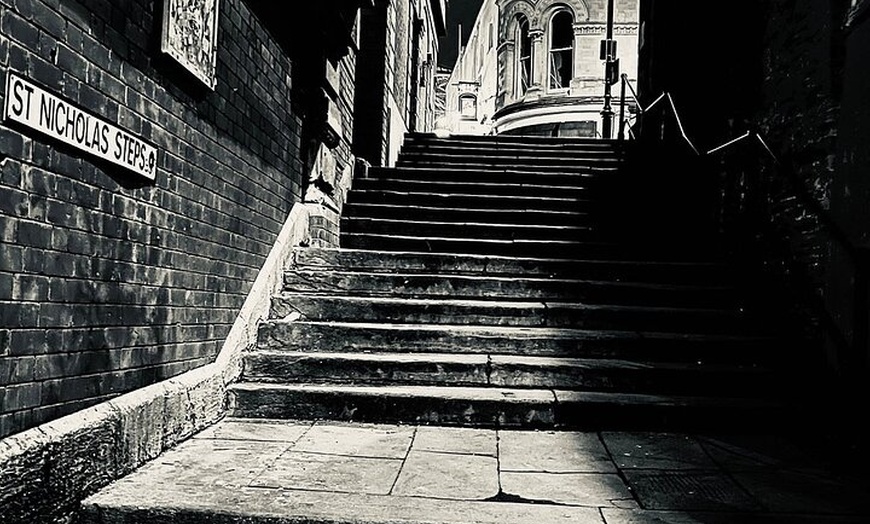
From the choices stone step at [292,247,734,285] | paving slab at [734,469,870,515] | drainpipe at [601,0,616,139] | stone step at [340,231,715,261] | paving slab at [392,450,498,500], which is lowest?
paving slab at [734,469,870,515]

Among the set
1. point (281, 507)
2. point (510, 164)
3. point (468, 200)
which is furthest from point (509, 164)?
point (281, 507)

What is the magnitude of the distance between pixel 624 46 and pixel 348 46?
60.0 ft

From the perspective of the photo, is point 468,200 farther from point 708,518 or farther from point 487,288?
point 708,518

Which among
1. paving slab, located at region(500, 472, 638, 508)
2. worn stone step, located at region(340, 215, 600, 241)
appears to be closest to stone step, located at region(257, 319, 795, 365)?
paving slab, located at region(500, 472, 638, 508)

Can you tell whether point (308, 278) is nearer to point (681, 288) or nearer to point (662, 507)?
point (681, 288)

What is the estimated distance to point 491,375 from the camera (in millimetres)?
4871

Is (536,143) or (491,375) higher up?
(536,143)

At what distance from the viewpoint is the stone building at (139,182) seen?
254cm

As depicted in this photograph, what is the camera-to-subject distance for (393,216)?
7.93m

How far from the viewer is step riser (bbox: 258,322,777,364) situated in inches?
203

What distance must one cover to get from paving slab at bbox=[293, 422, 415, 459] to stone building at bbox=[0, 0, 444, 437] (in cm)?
78

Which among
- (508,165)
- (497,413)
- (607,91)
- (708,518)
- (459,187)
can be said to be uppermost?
(607,91)

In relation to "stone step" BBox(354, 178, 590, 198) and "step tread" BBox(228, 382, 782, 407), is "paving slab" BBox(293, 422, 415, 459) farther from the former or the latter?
"stone step" BBox(354, 178, 590, 198)

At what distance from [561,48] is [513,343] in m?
20.9
